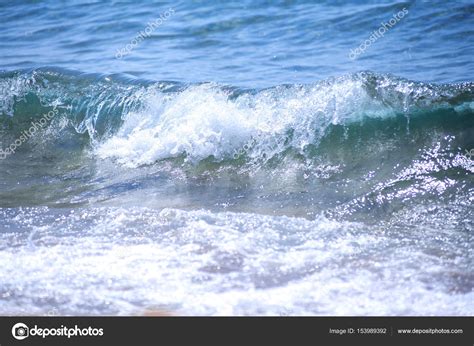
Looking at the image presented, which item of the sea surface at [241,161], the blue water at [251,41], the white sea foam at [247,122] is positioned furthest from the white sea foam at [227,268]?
the blue water at [251,41]

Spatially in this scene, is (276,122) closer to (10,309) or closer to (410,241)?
(410,241)

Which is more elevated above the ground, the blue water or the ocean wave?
the blue water

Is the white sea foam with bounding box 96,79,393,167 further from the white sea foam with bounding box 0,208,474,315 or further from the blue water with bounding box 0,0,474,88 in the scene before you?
the white sea foam with bounding box 0,208,474,315

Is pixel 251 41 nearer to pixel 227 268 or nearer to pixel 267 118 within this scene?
pixel 267 118

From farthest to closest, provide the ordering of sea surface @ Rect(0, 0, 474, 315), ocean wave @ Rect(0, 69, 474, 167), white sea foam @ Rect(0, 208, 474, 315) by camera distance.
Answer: ocean wave @ Rect(0, 69, 474, 167) < sea surface @ Rect(0, 0, 474, 315) < white sea foam @ Rect(0, 208, 474, 315)

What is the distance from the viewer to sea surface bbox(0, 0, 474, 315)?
13.3 ft

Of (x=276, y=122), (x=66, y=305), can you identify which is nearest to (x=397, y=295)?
(x=66, y=305)

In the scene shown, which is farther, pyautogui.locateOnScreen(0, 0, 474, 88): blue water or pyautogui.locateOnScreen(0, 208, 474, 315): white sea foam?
pyautogui.locateOnScreen(0, 0, 474, 88): blue water

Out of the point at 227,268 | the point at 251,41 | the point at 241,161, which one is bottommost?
the point at 241,161

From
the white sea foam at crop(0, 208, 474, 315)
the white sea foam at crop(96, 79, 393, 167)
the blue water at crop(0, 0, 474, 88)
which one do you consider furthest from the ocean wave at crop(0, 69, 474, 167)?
the white sea foam at crop(0, 208, 474, 315)

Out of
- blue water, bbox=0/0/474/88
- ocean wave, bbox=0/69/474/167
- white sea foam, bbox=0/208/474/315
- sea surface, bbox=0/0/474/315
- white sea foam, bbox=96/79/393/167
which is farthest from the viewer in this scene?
blue water, bbox=0/0/474/88

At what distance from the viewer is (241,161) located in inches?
269

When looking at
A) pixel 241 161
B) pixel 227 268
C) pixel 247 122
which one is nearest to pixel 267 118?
pixel 247 122
